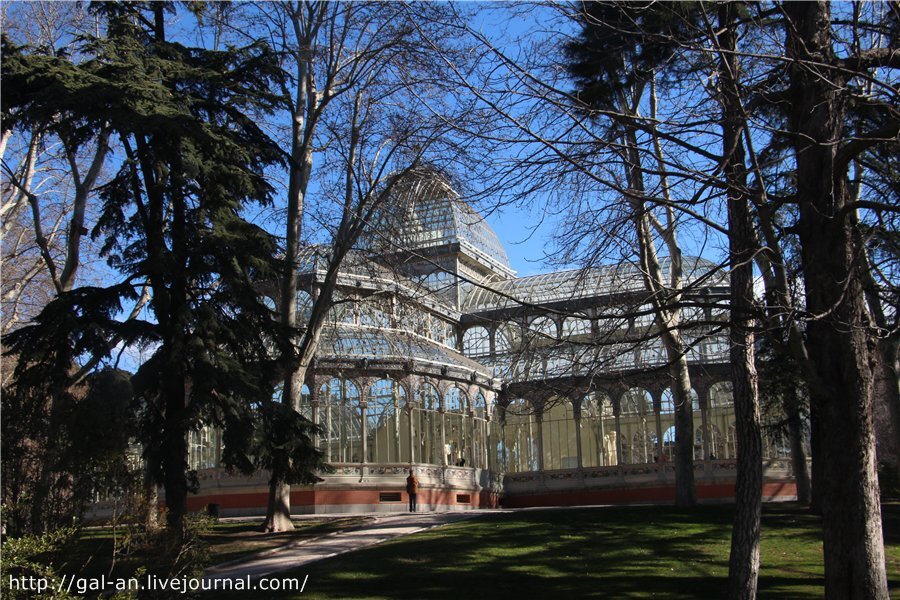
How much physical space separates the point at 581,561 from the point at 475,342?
69.6 feet

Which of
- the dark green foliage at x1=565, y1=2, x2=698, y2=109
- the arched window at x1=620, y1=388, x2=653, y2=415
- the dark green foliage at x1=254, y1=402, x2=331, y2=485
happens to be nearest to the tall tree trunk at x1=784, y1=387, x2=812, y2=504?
the arched window at x1=620, y1=388, x2=653, y2=415

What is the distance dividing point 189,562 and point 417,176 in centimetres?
1042

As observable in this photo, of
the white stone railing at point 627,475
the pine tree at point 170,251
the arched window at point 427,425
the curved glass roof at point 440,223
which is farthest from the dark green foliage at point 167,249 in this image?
the white stone railing at point 627,475

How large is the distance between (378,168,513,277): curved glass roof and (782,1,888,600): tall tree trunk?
9.58 m

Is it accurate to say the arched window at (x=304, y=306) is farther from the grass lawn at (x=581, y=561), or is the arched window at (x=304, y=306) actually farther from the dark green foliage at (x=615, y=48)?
the dark green foliage at (x=615, y=48)

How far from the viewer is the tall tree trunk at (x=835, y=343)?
26.1 feet

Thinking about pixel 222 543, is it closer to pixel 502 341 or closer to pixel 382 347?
pixel 502 341

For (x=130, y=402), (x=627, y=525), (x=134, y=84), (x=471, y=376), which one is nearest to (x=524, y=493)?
(x=471, y=376)

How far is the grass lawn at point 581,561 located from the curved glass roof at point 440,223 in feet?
20.3

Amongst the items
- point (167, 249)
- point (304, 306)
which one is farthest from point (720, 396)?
point (167, 249)

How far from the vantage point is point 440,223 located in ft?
115

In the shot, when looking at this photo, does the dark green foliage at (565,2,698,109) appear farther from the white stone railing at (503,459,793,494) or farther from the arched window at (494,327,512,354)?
the white stone railing at (503,459,793,494)

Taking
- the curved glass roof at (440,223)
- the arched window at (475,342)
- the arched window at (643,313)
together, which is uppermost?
the curved glass roof at (440,223)

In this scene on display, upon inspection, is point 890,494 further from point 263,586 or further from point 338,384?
point 263,586
